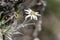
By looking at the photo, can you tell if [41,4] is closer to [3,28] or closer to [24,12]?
[24,12]

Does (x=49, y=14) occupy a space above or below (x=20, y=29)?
below

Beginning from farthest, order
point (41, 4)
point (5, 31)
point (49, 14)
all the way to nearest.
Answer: point (49, 14) → point (41, 4) → point (5, 31)

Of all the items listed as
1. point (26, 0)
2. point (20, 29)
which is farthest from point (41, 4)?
point (20, 29)

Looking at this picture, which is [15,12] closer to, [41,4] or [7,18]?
[7,18]

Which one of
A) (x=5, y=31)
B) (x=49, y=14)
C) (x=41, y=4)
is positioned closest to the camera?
(x=5, y=31)

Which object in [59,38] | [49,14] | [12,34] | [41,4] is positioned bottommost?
[59,38]

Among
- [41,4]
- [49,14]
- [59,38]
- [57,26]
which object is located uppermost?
[41,4]

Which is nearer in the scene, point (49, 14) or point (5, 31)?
point (5, 31)

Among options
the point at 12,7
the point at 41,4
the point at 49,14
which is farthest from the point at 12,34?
the point at 49,14

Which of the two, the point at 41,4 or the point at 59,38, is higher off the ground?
the point at 41,4
